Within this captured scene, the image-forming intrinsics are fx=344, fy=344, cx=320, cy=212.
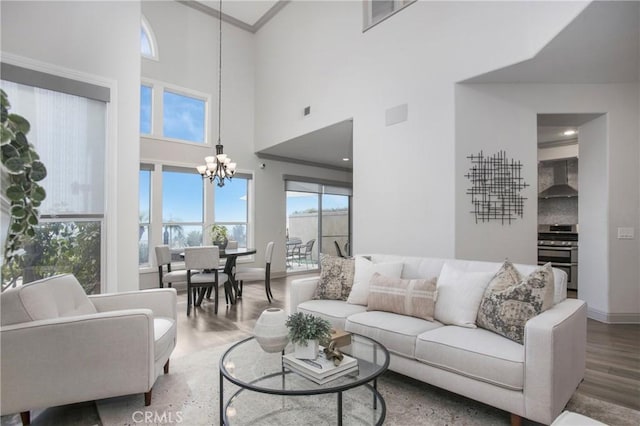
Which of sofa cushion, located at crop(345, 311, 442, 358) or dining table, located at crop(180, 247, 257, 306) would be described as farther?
dining table, located at crop(180, 247, 257, 306)

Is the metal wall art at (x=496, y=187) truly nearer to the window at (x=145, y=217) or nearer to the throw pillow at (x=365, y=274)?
the throw pillow at (x=365, y=274)

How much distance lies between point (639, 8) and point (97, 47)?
16.2 ft

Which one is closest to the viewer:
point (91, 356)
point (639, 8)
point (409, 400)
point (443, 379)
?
point (91, 356)

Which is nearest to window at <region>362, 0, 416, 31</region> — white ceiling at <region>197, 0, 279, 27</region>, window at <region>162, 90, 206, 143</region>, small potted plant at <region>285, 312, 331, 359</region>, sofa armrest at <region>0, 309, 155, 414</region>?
white ceiling at <region>197, 0, 279, 27</region>

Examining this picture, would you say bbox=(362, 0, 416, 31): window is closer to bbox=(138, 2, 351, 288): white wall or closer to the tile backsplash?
bbox=(138, 2, 351, 288): white wall

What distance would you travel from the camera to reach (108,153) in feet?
12.1

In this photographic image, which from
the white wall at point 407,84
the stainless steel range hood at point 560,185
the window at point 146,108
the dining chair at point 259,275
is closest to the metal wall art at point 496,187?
the white wall at point 407,84

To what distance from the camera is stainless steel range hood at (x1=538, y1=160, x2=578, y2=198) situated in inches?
247

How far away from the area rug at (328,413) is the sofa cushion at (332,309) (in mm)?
557

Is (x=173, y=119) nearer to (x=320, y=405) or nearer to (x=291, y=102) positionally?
(x=291, y=102)

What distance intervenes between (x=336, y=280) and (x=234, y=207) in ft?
14.8

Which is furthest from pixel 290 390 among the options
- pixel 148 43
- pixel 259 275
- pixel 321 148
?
pixel 148 43

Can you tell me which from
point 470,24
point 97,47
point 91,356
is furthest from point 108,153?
point 470,24

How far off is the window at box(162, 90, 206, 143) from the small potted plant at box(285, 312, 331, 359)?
5.51m
